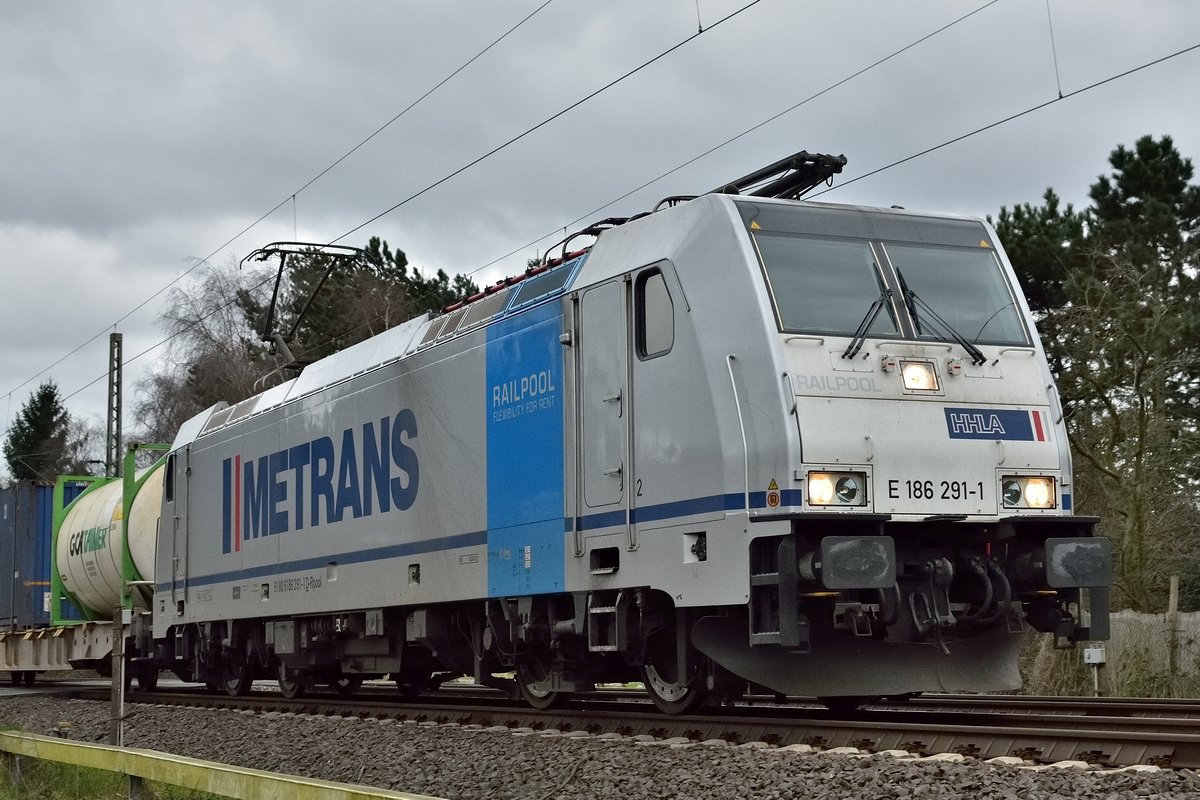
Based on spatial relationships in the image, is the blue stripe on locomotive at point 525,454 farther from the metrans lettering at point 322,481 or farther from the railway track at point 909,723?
the metrans lettering at point 322,481

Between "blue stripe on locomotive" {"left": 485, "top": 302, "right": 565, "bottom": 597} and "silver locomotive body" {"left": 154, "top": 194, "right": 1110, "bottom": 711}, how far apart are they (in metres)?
0.03

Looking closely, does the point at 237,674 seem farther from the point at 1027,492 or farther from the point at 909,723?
the point at 1027,492

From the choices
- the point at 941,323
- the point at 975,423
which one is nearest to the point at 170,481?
the point at 941,323

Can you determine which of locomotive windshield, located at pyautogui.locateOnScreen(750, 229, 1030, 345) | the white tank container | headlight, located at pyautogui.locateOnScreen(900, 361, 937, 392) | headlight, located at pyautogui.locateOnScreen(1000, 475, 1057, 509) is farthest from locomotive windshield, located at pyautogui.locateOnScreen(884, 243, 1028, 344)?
the white tank container

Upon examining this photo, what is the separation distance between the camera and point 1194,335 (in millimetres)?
29672

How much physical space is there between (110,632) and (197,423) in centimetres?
348

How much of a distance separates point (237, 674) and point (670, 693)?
353 inches

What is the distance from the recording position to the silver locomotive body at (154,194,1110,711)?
29.2 ft

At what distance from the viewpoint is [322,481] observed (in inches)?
582

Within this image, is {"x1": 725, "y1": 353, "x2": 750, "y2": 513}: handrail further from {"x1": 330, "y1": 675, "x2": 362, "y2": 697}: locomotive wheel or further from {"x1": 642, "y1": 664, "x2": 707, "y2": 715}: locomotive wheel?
{"x1": 330, "y1": 675, "x2": 362, "y2": 697}: locomotive wheel

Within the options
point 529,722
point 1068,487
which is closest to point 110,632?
point 529,722

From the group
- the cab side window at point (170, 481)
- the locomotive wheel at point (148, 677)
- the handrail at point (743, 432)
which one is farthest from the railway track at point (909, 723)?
the locomotive wheel at point (148, 677)

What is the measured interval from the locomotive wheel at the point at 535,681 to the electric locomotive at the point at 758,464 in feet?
A: 0.09

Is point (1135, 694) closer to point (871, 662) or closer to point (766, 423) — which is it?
point (871, 662)
